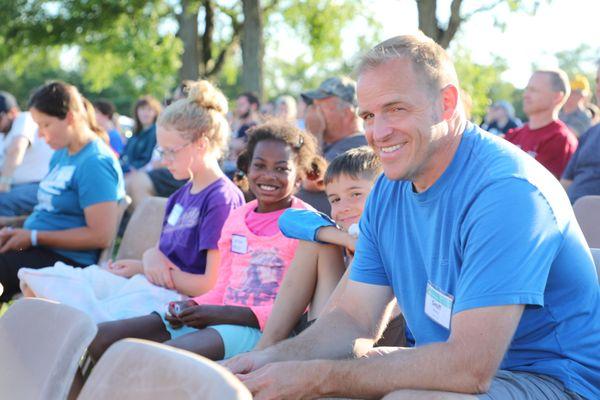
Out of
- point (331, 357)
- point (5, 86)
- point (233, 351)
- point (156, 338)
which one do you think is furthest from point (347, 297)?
point (5, 86)

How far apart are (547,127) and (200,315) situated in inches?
145

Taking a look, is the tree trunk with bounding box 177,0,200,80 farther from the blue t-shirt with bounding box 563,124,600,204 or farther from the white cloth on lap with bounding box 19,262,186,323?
the white cloth on lap with bounding box 19,262,186,323

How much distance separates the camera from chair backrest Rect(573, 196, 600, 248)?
3434 millimetres

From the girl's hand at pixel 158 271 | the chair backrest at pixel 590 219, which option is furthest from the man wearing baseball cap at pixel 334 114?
the chair backrest at pixel 590 219

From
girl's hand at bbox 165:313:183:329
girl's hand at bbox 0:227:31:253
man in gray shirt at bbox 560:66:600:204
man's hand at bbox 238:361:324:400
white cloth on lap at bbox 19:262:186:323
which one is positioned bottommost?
girl's hand at bbox 0:227:31:253

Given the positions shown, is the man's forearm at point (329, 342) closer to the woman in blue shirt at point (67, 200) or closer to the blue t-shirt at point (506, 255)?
the blue t-shirt at point (506, 255)

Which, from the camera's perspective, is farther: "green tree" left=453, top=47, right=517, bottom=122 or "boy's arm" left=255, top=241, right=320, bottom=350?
"green tree" left=453, top=47, right=517, bottom=122

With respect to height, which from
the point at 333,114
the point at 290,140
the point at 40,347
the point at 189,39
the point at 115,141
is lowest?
the point at 115,141

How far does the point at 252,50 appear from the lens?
14828 millimetres

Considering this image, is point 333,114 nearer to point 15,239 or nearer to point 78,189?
point 78,189

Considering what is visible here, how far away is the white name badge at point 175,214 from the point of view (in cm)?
396

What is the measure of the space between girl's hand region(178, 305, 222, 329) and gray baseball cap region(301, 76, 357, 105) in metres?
2.68

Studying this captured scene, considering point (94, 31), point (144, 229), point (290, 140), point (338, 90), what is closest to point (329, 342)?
point (290, 140)

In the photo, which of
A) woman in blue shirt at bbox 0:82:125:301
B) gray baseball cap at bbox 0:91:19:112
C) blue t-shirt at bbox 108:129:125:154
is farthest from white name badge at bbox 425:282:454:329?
blue t-shirt at bbox 108:129:125:154
